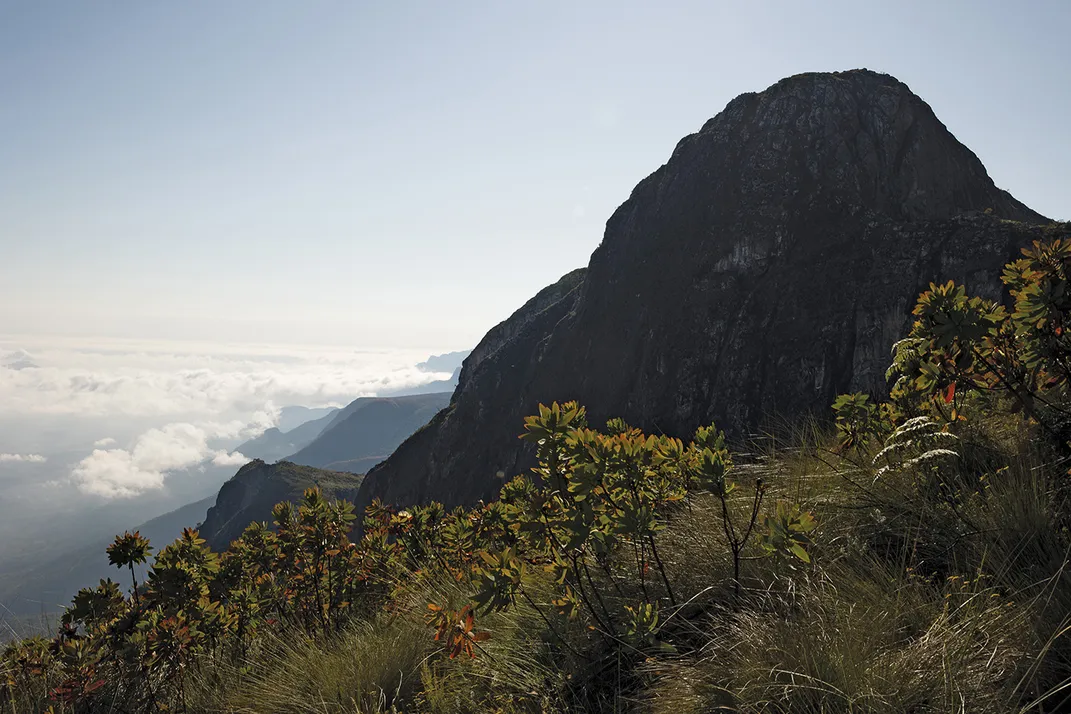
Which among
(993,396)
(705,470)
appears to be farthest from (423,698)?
(993,396)

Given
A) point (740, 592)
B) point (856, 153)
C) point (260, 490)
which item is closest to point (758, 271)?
point (856, 153)

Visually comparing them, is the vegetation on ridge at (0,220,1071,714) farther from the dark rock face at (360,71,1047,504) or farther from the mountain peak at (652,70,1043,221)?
the mountain peak at (652,70,1043,221)

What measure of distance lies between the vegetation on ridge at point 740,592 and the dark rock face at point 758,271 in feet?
196

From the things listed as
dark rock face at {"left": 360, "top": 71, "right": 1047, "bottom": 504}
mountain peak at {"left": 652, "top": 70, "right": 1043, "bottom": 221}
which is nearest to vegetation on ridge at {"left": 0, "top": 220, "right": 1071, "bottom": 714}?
dark rock face at {"left": 360, "top": 71, "right": 1047, "bottom": 504}

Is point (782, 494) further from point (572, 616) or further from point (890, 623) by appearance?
point (572, 616)

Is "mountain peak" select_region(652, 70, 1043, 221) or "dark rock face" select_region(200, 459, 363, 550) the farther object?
"dark rock face" select_region(200, 459, 363, 550)

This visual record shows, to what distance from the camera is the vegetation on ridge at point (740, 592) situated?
2277 mm

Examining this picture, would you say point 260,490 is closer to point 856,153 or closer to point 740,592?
point 856,153

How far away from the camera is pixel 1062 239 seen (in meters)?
2.95

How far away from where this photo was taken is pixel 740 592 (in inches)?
125

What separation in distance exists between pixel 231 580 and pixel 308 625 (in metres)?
1.16

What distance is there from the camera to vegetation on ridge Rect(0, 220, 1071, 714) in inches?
89.7

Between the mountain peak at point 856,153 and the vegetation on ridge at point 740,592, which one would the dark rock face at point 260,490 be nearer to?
the mountain peak at point 856,153

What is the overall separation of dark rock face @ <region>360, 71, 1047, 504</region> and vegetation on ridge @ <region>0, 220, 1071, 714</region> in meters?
59.7
